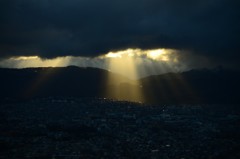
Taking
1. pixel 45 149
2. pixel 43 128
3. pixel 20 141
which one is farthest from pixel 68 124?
pixel 45 149

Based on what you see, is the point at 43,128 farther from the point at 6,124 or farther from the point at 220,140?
the point at 220,140

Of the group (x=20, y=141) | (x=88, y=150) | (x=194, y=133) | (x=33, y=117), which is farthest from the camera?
(x=33, y=117)

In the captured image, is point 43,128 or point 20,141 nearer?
point 20,141

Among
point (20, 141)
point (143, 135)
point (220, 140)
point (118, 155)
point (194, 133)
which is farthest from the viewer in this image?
point (194, 133)

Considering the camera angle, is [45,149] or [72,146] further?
[72,146]

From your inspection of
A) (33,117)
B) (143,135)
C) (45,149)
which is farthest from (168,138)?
(33,117)

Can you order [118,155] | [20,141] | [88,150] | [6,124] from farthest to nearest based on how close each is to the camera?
[6,124], [20,141], [88,150], [118,155]

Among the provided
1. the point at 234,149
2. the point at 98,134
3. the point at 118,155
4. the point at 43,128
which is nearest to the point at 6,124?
the point at 43,128

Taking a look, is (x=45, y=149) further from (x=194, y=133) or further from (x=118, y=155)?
(x=194, y=133)

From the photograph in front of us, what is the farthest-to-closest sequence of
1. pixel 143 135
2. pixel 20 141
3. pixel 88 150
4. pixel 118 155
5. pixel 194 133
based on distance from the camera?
pixel 194 133 < pixel 143 135 < pixel 20 141 < pixel 88 150 < pixel 118 155
